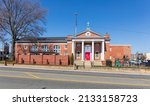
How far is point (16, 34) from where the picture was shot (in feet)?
189

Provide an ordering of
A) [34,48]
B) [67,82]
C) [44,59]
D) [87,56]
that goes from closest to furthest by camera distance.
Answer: [67,82]
[44,59]
[87,56]
[34,48]

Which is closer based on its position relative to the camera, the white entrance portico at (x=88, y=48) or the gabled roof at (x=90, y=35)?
the white entrance portico at (x=88, y=48)

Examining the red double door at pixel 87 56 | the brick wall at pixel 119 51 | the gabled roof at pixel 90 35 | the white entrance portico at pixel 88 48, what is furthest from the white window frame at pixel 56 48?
the brick wall at pixel 119 51

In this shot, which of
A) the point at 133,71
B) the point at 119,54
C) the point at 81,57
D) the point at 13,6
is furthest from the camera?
the point at 119,54

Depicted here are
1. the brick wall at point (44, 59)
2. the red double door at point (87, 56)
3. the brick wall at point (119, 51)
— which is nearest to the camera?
the brick wall at point (44, 59)

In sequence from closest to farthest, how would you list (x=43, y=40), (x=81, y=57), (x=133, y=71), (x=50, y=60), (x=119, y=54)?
1. (x=133, y=71)
2. (x=50, y=60)
3. (x=81, y=57)
4. (x=43, y=40)
5. (x=119, y=54)

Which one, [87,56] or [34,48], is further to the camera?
[34,48]

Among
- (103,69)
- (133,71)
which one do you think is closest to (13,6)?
(103,69)

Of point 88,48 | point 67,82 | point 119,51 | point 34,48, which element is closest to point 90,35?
point 88,48

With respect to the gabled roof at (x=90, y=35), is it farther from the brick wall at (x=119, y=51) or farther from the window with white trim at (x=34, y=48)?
the brick wall at (x=119, y=51)

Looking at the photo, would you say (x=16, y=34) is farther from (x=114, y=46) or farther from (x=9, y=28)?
(x=114, y=46)

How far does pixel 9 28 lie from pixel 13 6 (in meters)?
5.98

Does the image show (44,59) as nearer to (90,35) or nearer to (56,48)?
(56,48)

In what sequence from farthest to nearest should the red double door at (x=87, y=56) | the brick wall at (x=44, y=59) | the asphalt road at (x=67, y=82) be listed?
the red double door at (x=87, y=56) → the brick wall at (x=44, y=59) → the asphalt road at (x=67, y=82)
